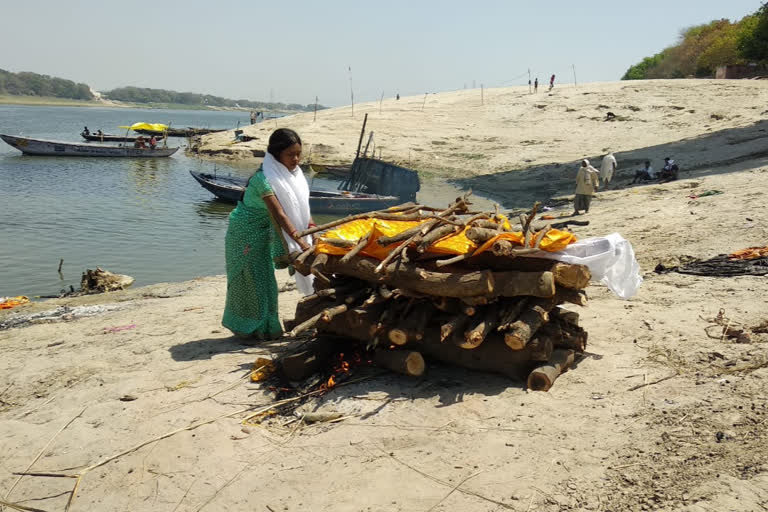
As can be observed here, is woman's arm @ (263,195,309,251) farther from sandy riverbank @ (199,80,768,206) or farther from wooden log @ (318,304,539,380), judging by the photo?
sandy riverbank @ (199,80,768,206)

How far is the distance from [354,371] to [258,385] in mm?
717

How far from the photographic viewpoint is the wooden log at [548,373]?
14.0 feet

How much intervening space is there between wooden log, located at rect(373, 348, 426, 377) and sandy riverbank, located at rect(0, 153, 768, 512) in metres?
0.12

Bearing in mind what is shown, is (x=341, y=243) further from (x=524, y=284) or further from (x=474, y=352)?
(x=524, y=284)

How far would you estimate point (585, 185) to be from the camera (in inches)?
535

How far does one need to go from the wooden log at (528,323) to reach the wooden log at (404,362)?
2.07 ft

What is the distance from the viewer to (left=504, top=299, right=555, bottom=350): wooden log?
4070 mm

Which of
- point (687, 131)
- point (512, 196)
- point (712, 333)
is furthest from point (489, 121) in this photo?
point (712, 333)

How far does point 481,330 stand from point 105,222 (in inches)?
644

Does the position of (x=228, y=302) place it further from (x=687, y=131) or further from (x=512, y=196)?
(x=687, y=131)

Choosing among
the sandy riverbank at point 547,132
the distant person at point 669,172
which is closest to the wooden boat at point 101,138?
the sandy riverbank at point 547,132

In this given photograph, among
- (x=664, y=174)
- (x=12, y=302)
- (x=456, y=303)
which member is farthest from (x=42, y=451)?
(x=664, y=174)

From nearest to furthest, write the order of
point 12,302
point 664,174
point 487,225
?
point 487,225
point 12,302
point 664,174

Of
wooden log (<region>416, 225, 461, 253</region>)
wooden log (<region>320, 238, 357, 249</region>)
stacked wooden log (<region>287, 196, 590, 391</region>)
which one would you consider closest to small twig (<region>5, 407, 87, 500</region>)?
stacked wooden log (<region>287, 196, 590, 391</region>)
